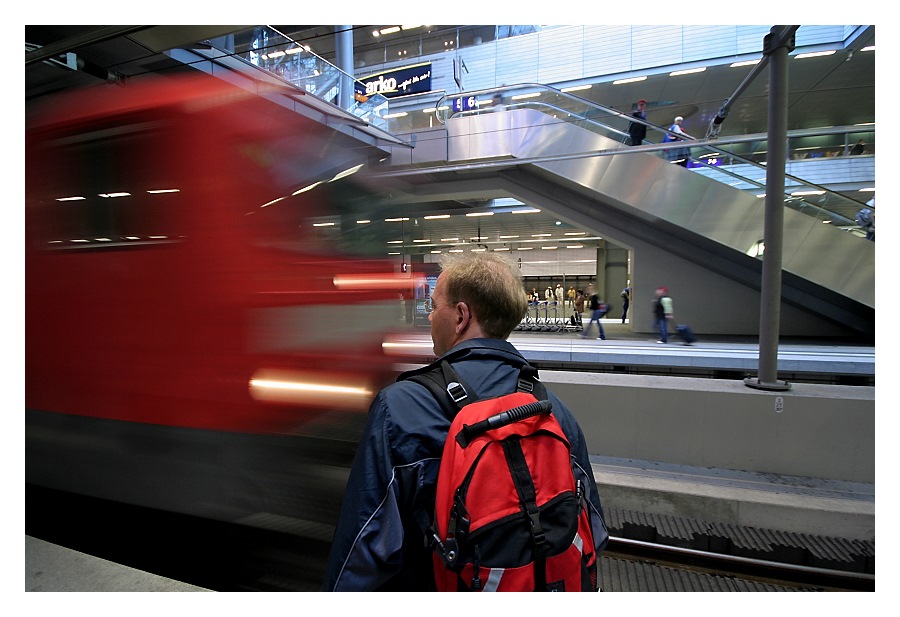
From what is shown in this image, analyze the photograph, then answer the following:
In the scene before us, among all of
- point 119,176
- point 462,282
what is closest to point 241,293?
point 119,176

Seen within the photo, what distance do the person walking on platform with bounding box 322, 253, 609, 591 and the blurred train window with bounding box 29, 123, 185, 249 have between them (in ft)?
7.30

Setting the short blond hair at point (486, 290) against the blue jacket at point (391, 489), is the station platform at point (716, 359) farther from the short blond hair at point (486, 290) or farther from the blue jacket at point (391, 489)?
the blue jacket at point (391, 489)

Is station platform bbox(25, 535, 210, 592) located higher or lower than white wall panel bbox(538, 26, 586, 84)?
lower

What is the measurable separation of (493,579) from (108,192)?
3276 millimetres

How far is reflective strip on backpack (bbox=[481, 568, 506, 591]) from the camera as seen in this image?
972 millimetres

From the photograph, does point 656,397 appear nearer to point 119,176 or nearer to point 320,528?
point 320,528

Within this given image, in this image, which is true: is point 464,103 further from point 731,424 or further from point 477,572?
point 477,572

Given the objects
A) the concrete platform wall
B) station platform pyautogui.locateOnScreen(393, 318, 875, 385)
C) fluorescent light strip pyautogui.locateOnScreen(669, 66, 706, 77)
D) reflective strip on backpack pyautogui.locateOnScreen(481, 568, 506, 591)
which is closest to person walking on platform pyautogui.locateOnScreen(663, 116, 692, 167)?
station platform pyautogui.locateOnScreen(393, 318, 875, 385)

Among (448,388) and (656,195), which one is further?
(656,195)

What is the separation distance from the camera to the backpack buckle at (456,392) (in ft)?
3.64

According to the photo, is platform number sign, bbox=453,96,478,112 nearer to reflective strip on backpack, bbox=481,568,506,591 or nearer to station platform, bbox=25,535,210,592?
station platform, bbox=25,535,210,592

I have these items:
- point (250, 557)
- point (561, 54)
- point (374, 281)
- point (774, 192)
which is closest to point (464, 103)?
point (561, 54)

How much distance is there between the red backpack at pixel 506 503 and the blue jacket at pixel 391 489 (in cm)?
7

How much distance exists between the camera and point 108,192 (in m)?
2.82
